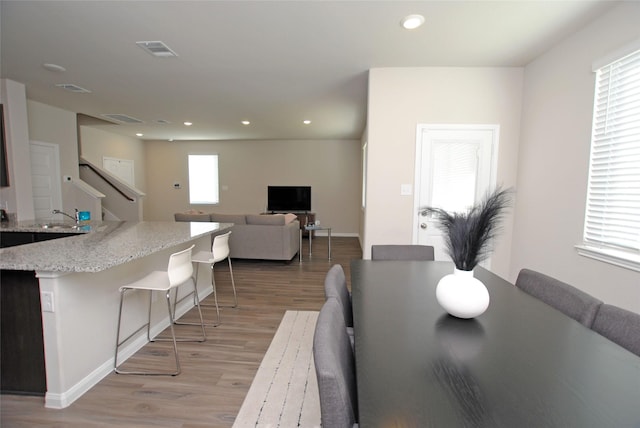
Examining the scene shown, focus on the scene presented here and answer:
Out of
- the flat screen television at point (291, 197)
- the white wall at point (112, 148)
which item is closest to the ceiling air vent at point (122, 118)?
the white wall at point (112, 148)

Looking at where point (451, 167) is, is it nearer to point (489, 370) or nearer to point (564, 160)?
point (564, 160)

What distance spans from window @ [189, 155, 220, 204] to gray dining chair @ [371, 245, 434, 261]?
278 inches

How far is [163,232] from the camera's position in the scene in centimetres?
278

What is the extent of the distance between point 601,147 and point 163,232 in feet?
12.4

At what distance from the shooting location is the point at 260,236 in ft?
16.7

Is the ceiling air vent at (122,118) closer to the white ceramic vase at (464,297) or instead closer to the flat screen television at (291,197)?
the flat screen television at (291,197)

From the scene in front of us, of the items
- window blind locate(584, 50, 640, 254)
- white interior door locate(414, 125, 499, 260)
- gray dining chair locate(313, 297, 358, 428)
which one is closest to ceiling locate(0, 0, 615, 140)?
window blind locate(584, 50, 640, 254)

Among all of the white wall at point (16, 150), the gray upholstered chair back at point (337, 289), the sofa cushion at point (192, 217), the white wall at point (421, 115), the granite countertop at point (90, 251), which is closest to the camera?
the gray upholstered chair back at point (337, 289)

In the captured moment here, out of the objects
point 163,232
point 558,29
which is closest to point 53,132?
point 163,232

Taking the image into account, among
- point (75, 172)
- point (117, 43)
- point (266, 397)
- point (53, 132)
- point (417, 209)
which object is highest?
point (117, 43)

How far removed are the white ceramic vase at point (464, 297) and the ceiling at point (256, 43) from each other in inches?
80.5

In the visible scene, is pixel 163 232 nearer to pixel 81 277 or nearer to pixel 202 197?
pixel 81 277

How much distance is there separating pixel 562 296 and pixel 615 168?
138 centimetres

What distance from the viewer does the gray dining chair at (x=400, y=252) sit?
251 cm
